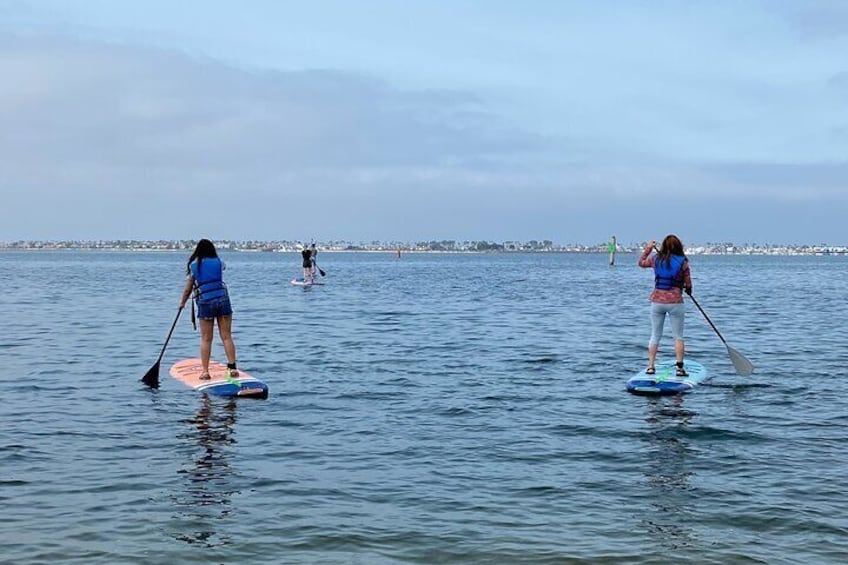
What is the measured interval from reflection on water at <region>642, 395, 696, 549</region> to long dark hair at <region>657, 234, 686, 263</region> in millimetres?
2256

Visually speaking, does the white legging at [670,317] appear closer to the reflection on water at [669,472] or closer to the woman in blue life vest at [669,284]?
the woman in blue life vest at [669,284]

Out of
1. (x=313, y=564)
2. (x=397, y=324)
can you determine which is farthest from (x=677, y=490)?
(x=397, y=324)

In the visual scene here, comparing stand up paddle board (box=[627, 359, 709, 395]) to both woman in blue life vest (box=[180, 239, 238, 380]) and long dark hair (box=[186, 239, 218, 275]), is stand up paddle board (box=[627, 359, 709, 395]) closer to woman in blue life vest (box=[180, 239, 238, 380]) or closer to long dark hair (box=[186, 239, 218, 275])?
woman in blue life vest (box=[180, 239, 238, 380])

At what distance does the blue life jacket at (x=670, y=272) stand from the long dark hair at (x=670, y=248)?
0.16ft

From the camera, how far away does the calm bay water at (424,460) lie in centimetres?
743

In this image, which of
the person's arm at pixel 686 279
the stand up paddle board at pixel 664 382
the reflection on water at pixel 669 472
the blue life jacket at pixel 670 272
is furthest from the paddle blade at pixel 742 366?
the reflection on water at pixel 669 472

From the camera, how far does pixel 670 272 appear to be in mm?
14484

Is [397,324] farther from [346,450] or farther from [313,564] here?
[313,564]

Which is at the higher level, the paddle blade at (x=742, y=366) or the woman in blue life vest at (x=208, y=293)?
the woman in blue life vest at (x=208, y=293)

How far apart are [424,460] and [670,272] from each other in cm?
620

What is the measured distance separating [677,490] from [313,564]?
147 inches

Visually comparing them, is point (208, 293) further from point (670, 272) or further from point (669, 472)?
point (669, 472)

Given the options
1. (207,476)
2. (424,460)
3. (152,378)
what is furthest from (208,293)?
(424,460)

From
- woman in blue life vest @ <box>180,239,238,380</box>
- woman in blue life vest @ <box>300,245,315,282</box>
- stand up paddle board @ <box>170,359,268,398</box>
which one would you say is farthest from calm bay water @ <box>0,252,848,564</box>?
woman in blue life vest @ <box>300,245,315,282</box>
